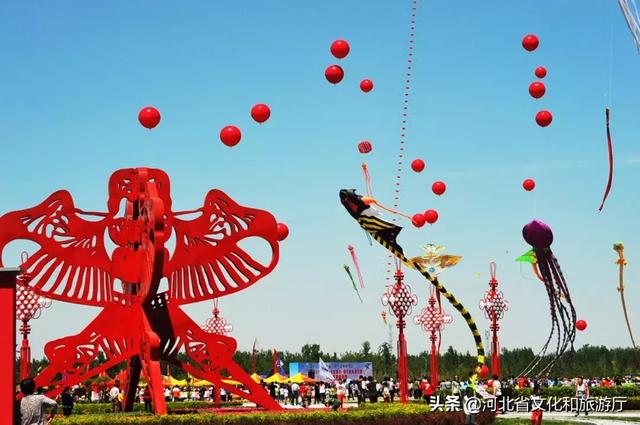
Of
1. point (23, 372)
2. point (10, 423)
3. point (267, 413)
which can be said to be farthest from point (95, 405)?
point (10, 423)

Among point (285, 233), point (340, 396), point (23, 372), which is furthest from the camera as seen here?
point (340, 396)

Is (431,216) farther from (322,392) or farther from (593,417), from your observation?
(322,392)

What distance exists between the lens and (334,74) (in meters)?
19.1

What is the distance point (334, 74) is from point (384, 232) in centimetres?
538

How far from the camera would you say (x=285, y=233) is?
72.3 feet

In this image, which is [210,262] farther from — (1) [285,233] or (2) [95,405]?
(2) [95,405]

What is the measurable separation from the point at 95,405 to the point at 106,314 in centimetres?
728

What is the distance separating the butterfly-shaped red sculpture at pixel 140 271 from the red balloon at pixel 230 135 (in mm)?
1711

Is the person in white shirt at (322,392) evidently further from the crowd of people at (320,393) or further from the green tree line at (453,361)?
the green tree line at (453,361)

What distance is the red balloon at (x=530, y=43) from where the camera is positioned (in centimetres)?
1925

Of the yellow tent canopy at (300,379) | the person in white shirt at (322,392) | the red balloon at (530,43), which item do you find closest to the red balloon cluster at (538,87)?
the red balloon at (530,43)

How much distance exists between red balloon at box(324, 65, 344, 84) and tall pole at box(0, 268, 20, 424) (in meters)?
11.1

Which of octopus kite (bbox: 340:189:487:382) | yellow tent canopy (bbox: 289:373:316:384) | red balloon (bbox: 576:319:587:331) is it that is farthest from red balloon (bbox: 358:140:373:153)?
yellow tent canopy (bbox: 289:373:316:384)

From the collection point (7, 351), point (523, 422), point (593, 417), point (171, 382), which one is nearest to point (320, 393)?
point (171, 382)
